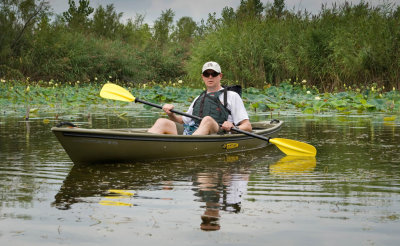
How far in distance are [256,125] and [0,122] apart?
458cm

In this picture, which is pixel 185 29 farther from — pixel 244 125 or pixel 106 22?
pixel 244 125

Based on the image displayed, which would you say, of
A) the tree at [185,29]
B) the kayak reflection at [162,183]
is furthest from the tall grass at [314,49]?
the tree at [185,29]

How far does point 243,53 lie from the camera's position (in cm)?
1502

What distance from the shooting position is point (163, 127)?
5855mm

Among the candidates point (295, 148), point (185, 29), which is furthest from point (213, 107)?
point (185, 29)

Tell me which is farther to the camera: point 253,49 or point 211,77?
point 253,49

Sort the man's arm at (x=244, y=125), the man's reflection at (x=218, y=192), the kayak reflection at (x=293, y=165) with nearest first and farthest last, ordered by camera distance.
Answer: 1. the man's reflection at (x=218, y=192)
2. the kayak reflection at (x=293, y=165)
3. the man's arm at (x=244, y=125)

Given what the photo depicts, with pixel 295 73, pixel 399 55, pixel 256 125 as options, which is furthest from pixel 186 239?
pixel 295 73

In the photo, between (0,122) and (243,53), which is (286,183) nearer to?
(0,122)

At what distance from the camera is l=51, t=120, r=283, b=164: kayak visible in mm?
5008

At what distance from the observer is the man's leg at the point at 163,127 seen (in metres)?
5.79

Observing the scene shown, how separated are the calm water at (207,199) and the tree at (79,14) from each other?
26088mm

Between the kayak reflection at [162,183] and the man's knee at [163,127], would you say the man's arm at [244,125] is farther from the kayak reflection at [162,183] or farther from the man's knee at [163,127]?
→ the man's knee at [163,127]

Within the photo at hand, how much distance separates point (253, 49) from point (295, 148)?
9175 mm
